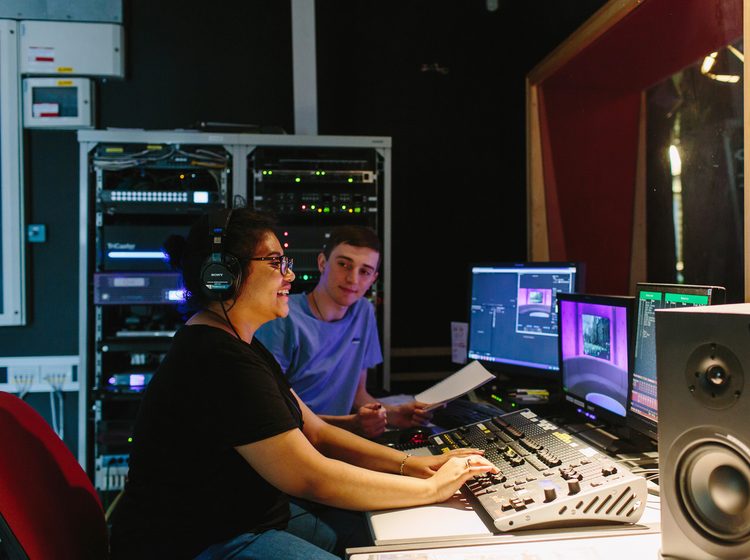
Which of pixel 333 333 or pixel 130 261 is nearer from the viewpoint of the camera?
pixel 333 333

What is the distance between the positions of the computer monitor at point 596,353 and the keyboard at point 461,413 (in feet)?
0.85

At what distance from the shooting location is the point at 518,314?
222cm

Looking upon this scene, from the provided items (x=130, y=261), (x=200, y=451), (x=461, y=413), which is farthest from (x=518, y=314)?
(x=130, y=261)

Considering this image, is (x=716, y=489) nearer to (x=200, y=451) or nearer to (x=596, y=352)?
(x=596, y=352)

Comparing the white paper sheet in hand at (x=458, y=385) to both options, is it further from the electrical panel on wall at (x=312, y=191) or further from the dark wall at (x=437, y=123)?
the dark wall at (x=437, y=123)

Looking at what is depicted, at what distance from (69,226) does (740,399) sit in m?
3.27

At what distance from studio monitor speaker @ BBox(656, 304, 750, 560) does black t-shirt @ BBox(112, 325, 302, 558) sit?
2.21 ft

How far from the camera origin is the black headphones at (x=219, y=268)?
1302mm

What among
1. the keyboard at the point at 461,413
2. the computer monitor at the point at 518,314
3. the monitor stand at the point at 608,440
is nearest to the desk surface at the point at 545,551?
the monitor stand at the point at 608,440

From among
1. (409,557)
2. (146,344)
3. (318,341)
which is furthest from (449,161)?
(409,557)

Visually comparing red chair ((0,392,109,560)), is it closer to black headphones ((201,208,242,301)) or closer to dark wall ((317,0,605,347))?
black headphones ((201,208,242,301))

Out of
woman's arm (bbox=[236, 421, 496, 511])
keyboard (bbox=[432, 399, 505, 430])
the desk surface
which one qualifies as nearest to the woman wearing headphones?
woman's arm (bbox=[236, 421, 496, 511])

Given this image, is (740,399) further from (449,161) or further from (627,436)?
(449,161)

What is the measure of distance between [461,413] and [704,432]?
1.11 m
